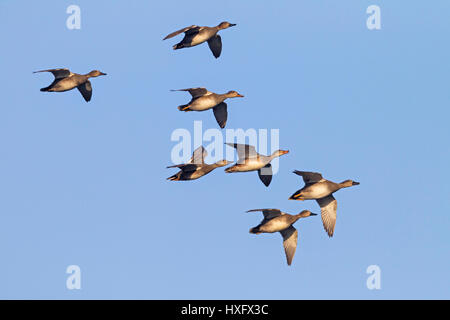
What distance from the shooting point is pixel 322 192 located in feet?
150

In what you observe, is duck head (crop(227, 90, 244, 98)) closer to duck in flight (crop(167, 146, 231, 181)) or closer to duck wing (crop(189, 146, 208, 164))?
duck wing (crop(189, 146, 208, 164))

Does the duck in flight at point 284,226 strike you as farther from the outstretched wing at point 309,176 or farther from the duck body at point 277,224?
the outstretched wing at point 309,176

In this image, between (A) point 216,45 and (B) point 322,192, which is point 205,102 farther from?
(B) point 322,192

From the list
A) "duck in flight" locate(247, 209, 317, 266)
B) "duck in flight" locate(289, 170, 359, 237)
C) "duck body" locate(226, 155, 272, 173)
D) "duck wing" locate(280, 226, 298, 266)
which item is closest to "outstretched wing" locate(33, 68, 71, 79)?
"duck body" locate(226, 155, 272, 173)

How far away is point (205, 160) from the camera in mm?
49094

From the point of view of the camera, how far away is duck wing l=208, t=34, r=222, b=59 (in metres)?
53.2

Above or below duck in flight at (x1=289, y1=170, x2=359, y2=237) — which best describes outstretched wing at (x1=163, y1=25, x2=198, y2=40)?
above

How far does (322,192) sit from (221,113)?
23.9ft

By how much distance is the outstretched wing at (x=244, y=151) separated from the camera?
46219 mm

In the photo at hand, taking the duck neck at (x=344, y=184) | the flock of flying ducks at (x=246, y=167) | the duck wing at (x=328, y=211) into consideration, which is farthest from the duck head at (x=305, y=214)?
the duck neck at (x=344, y=184)

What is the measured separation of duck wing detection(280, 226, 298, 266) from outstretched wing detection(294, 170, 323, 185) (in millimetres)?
2447
